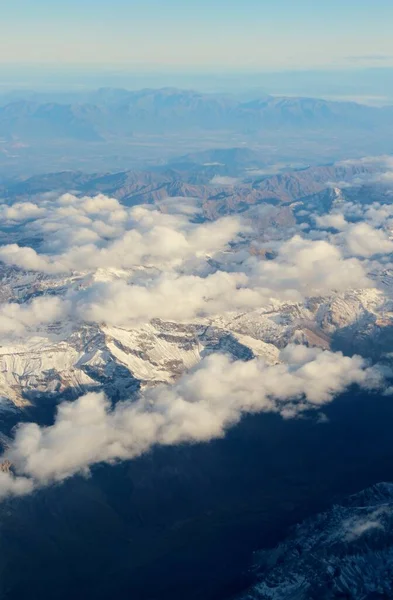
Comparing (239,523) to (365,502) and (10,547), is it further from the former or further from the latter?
(10,547)

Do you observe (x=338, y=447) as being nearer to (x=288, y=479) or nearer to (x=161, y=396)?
(x=288, y=479)

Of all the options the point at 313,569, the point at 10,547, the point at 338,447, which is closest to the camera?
the point at 313,569

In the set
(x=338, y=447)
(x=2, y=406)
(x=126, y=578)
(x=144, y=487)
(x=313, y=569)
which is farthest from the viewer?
(x=2, y=406)

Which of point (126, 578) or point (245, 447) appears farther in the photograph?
point (245, 447)

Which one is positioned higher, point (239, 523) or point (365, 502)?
point (365, 502)

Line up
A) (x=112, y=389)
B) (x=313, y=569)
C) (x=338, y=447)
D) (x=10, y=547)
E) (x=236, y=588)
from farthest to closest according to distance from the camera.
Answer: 1. (x=112, y=389)
2. (x=338, y=447)
3. (x=10, y=547)
4. (x=236, y=588)
5. (x=313, y=569)

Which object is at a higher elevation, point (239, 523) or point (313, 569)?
point (313, 569)

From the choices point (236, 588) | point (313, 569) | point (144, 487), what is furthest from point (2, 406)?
point (313, 569)

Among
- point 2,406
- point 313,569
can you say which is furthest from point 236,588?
point 2,406

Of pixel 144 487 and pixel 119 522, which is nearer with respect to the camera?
pixel 119 522
